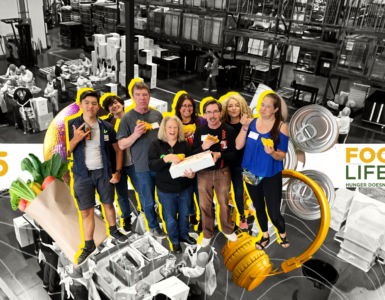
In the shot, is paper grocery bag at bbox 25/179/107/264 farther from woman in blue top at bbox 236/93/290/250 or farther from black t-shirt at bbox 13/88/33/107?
black t-shirt at bbox 13/88/33/107

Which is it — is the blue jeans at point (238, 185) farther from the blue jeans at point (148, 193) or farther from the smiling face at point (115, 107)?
the smiling face at point (115, 107)

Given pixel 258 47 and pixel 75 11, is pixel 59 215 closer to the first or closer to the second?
pixel 258 47

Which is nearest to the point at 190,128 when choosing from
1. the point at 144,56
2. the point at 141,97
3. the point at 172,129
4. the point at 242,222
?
the point at 172,129

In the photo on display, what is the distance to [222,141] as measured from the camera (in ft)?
10.5

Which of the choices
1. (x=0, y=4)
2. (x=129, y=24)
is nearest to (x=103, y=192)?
(x=129, y=24)

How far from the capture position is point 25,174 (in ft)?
21.0

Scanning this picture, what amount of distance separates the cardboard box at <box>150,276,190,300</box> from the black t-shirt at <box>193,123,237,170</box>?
65.6 inches

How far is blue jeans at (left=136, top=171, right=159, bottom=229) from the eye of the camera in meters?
3.55

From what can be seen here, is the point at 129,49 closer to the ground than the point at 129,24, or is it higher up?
closer to the ground

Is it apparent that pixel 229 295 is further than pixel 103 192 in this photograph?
Yes

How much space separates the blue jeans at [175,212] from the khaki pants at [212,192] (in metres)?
0.18

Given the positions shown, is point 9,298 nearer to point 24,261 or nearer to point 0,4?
point 24,261

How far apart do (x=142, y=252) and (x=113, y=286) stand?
0.54m

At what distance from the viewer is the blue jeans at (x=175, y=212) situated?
11.4 feet
